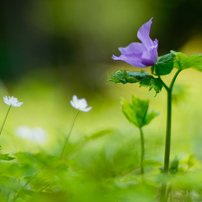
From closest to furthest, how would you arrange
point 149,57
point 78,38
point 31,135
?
point 149,57, point 31,135, point 78,38

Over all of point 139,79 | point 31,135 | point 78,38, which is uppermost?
point 78,38

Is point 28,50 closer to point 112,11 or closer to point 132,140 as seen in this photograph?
point 112,11

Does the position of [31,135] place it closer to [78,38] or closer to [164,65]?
[164,65]

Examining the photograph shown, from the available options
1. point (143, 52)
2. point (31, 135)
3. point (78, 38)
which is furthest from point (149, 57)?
point (78, 38)

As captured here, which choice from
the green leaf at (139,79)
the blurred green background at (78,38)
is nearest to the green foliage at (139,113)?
the green leaf at (139,79)

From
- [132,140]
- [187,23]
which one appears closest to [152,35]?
[187,23]

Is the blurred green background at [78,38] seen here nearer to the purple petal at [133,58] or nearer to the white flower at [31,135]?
the white flower at [31,135]

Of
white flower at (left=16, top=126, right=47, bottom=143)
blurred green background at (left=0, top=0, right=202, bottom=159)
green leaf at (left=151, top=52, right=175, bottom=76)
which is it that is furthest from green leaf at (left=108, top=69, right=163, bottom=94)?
A: blurred green background at (left=0, top=0, right=202, bottom=159)
